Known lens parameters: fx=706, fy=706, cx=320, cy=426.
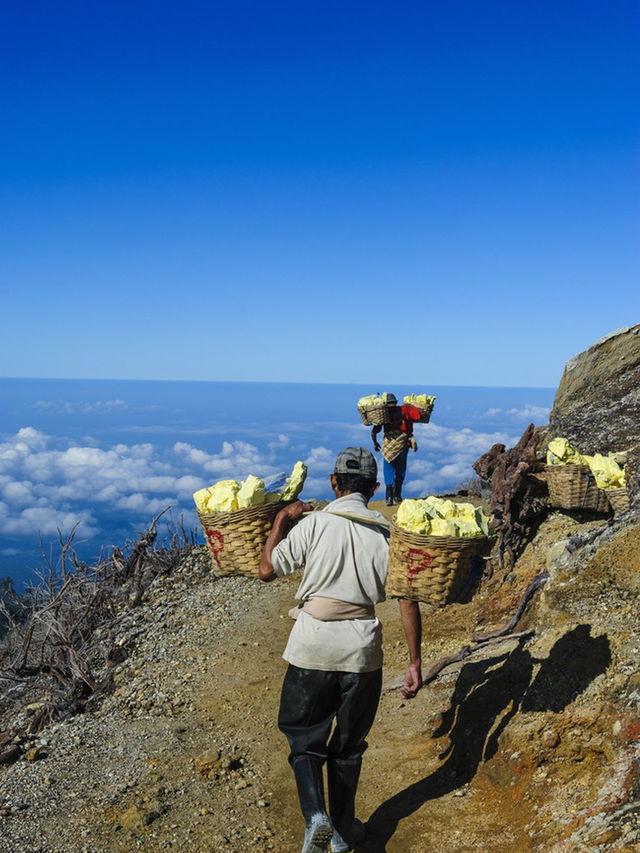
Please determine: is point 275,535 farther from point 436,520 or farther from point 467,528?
point 467,528

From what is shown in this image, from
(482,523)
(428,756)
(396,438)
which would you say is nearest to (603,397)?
(396,438)

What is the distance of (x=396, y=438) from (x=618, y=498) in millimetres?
4629

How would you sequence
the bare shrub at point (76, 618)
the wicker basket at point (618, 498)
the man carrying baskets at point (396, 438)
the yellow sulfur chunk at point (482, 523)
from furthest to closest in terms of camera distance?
the man carrying baskets at point (396, 438) < the bare shrub at point (76, 618) < the wicker basket at point (618, 498) < the yellow sulfur chunk at point (482, 523)

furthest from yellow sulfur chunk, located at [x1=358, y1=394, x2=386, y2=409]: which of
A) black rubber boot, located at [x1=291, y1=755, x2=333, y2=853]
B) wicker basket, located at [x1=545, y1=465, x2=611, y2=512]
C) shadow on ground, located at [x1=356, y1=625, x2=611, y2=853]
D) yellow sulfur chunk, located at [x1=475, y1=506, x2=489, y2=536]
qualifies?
black rubber boot, located at [x1=291, y1=755, x2=333, y2=853]

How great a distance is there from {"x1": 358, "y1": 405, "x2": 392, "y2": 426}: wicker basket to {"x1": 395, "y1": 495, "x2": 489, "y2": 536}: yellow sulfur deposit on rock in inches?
291

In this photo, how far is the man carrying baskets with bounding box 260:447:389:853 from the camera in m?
3.61

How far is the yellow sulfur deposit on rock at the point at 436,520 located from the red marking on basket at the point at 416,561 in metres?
0.11

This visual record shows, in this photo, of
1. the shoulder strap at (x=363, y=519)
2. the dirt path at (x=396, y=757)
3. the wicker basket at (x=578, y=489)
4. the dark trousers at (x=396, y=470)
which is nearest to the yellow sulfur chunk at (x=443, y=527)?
the shoulder strap at (x=363, y=519)

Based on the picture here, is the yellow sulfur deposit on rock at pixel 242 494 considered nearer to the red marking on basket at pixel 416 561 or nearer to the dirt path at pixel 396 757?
the red marking on basket at pixel 416 561

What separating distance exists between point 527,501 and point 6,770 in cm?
568

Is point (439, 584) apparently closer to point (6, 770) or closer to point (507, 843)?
point (507, 843)

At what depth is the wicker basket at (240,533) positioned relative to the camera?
3.60 m

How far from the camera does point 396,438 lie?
1150 centimetres

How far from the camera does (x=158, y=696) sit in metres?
6.52
